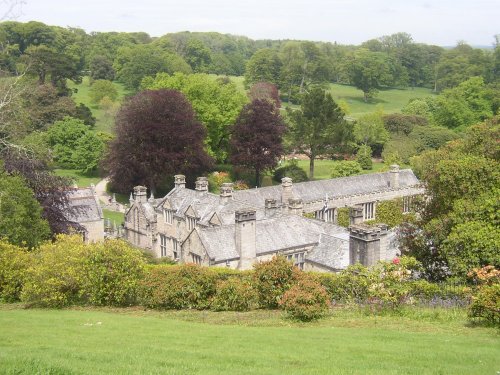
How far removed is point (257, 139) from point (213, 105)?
8574 millimetres

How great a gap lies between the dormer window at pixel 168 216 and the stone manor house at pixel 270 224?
77 mm

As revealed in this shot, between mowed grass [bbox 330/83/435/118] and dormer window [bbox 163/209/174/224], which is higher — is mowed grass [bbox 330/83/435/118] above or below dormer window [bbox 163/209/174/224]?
above

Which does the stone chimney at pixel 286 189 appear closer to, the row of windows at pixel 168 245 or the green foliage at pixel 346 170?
the row of windows at pixel 168 245

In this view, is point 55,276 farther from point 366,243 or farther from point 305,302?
point 366,243

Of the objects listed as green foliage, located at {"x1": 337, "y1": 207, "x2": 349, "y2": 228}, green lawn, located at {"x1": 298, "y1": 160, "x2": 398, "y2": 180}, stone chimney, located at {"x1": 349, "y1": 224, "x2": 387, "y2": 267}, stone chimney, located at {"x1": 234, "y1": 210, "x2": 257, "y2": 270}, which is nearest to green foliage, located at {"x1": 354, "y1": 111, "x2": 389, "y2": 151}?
green lawn, located at {"x1": 298, "y1": 160, "x2": 398, "y2": 180}

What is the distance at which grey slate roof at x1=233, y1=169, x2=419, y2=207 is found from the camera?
51803 mm

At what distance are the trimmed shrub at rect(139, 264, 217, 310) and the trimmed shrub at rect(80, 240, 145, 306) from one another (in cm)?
71

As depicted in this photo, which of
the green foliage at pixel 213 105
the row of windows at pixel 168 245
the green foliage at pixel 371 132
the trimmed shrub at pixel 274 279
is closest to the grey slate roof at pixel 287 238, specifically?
the row of windows at pixel 168 245

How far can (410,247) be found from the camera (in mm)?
30891

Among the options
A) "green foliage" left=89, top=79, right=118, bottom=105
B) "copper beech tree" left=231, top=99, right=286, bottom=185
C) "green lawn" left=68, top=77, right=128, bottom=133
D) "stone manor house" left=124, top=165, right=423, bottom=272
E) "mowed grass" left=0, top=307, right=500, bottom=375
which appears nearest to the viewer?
"mowed grass" left=0, top=307, right=500, bottom=375

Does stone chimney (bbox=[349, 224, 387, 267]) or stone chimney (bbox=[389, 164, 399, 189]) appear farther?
stone chimney (bbox=[389, 164, 399, 189])

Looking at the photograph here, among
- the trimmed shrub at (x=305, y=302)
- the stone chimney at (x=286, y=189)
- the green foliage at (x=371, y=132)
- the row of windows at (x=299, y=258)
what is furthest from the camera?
the green foliage at (x=371, y=132)

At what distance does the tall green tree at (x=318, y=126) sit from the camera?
7369 cm

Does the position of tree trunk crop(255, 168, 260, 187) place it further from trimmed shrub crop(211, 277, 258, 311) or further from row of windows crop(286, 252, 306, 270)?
Result: trimmed shrub crop(211, 277, 258, 311)
